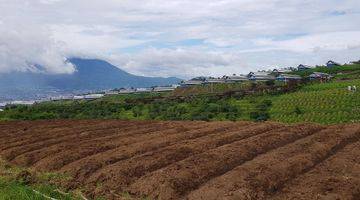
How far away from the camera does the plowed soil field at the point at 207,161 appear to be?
40.7 ft

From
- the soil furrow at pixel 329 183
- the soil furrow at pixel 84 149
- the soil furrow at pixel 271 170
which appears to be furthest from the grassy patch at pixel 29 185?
the soil furrow at pixel 329 183

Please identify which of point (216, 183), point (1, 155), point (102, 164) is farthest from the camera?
point (1, 155)

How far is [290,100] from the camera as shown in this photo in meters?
52.5

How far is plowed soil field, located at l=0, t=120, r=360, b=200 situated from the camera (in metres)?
12.4

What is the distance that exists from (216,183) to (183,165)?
2.12 meters

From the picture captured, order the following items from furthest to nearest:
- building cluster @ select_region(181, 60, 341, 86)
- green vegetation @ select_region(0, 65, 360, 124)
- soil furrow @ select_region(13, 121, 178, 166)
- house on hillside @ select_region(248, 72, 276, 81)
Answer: house on hillside @ select_region(248, 72, 276, 81) → building cluster @ select_region(181, 60, 341, 86) → green vegetation @ select_region(0, 65, 360, 124) → soil furrow @ select_region(13, 121, 178, 166)

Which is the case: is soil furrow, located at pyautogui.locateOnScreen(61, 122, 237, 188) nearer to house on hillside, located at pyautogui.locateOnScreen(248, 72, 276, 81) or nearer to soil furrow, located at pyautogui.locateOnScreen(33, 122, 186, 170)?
soil furrow, located at pyautogui.locateOnScreen(33, 122, 186, 170)

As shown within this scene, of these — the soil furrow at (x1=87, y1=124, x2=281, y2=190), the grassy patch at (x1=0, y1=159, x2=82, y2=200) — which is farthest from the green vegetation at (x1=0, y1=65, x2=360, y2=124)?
the grassy patch at (x1=0, y1=159, x2=82, y2=200)

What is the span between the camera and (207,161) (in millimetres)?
15242

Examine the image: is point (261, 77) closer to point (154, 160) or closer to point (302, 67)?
point (302, 67)

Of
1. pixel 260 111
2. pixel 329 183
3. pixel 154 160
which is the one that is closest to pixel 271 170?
pixel 329 183

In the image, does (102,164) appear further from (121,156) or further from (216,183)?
(216,183)

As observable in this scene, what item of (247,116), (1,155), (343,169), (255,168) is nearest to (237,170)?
(255,168)

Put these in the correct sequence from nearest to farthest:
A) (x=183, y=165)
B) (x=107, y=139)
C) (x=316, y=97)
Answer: (x=183, y=165) → (x=107, y=139) → (x=316, y=97)
